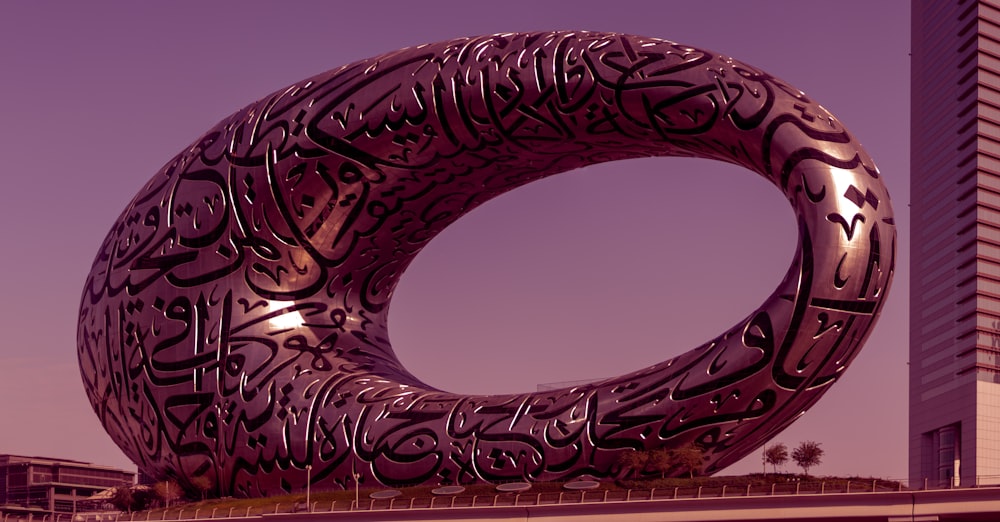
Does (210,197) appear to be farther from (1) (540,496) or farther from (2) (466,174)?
(1) (540,496)

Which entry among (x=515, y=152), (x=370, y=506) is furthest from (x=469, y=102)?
(x=370, y=506)

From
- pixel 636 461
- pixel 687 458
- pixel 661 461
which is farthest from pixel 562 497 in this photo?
pixel 687 458

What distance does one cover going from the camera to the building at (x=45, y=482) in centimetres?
9681

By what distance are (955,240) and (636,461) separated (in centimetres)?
8031

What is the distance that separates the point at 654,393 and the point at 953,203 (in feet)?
266

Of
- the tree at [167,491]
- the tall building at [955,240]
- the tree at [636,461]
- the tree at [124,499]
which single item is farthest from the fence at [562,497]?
the tall building at [955,240]

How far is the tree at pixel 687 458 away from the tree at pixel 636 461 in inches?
31.1

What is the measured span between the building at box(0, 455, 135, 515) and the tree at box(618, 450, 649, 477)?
60.1m

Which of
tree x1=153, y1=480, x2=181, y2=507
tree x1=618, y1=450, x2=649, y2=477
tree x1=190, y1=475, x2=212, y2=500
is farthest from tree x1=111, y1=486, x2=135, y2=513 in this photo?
tree x1=618, y1=450, x2=649, y2=477

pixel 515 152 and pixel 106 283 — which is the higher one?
pixel 515 152

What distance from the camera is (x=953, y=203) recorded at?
117062mm

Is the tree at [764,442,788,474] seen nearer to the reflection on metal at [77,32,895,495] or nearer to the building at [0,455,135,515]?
the reflection on metal at [77,32,895,495]

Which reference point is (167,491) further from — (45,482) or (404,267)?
(45,482)

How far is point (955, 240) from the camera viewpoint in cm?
11581
